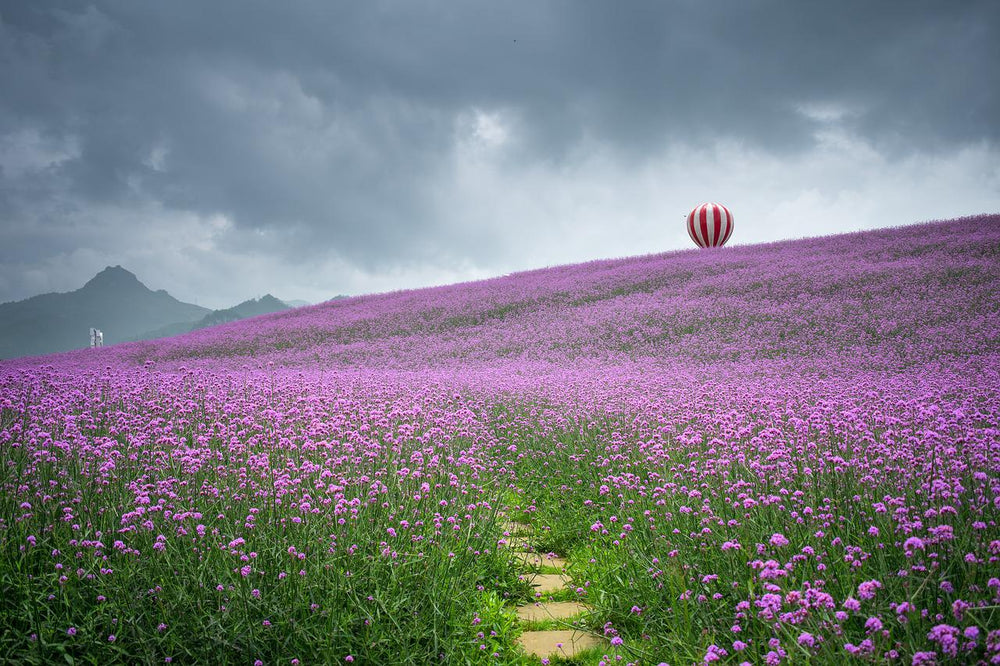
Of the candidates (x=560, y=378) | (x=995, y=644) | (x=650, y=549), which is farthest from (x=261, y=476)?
(x=560, y=378)

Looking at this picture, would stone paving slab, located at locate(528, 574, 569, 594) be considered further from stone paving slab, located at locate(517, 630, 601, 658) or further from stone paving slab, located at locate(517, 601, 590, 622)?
stone paving slab, located at locate(517, 630, 601, 658)

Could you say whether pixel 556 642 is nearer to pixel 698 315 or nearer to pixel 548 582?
pixel 548 582

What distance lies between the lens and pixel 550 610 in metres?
3.62

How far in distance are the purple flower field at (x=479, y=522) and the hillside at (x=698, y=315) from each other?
13.8 ft

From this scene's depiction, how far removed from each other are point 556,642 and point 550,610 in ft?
1.39

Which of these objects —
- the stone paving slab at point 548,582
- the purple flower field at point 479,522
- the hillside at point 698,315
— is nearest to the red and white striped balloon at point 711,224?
the hillside at point 698,315

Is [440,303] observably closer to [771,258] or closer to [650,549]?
[771,258]

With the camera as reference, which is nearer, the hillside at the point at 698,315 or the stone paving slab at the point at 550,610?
the stone paving slab at the point at 550,610

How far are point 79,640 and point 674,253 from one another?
26.0m

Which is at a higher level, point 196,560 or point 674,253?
point 674,253

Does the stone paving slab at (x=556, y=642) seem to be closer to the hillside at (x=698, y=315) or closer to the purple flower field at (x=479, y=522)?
the purple flower field at (x=479, y=522)

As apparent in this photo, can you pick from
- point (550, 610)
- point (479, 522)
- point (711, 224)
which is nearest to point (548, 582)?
point (550, 610)

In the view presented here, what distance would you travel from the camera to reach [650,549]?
3572 mm

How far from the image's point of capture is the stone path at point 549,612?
3117 millimetres
